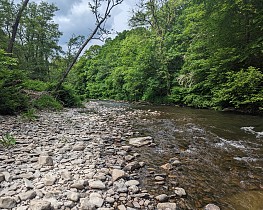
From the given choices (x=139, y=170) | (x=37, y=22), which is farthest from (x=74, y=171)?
(x=37, y=22)

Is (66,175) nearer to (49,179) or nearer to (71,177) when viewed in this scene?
(71,177)

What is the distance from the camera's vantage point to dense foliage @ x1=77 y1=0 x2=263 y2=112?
32.3 feet

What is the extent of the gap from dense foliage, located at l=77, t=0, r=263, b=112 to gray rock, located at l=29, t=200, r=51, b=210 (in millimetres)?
9261

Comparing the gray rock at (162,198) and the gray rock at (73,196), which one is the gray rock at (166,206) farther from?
the gray rock at (73,196)

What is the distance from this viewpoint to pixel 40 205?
1993 millimetres

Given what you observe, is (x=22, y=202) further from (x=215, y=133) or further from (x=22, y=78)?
(x=22, y=78)

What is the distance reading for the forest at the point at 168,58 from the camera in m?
9.38

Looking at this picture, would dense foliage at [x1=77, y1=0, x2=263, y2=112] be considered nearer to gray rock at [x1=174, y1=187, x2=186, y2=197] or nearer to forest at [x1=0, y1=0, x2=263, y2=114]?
forest at [x1=0, y1=0, x2=263, y2=114]

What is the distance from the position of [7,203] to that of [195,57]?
15.4 m

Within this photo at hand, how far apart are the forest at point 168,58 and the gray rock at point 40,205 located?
525 cm

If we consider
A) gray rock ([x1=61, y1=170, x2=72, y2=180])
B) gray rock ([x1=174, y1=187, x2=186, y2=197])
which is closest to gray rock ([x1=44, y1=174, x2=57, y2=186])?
gray rock ([x1=61, y1=170, x2=72, y2=180])

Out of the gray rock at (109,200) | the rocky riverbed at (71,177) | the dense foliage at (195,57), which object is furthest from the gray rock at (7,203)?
the dense foliage at (195,57)

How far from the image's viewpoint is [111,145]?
15.2ft

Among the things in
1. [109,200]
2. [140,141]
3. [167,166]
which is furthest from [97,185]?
[140,141]
